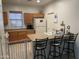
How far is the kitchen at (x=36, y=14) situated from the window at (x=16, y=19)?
0.10m

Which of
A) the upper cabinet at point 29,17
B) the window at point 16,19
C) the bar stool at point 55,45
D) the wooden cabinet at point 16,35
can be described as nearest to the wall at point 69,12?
the bar stool at point 55,45

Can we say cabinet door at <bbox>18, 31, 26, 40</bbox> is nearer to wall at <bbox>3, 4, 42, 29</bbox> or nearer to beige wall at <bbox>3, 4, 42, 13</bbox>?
wall at <bbox>3, 4, 42, 29</bbox>

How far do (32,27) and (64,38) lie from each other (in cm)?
358

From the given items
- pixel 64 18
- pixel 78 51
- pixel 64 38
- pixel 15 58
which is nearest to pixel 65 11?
pixel 64 18

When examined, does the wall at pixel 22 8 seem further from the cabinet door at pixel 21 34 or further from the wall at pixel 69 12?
the wall at pixel 69 12

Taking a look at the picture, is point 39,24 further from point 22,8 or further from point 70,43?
point 70,43

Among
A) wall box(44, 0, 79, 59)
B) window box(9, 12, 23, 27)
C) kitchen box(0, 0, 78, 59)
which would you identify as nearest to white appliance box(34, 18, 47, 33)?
kitchen box(0, 0, 78, 59)

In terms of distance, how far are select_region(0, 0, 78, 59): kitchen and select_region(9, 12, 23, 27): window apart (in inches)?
4.0

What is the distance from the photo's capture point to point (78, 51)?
3.96m

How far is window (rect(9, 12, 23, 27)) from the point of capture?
704cm

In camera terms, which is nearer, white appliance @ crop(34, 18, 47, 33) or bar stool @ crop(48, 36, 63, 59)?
bar stool @ crop(48, 36, 63, 59)

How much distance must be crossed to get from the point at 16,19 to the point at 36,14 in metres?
1.43

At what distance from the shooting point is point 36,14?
23.4 ft

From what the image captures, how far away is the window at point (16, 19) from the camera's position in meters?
7.04
